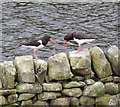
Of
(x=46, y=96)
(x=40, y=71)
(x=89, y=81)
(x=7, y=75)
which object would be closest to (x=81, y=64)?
(x=89, y=81)

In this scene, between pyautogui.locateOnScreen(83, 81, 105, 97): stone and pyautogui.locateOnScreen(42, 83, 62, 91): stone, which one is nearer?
pyautogui.locateOnScreen(42, 83, 62, 91): stone

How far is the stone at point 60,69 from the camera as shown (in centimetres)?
940

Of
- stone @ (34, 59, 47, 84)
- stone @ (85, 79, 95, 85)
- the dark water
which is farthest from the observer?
the dark water

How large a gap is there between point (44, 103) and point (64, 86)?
0.59m

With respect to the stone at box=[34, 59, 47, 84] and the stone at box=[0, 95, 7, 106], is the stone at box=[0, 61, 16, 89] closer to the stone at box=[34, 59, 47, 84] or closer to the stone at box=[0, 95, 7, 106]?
the stone at box=[0, 95, 7, 106]

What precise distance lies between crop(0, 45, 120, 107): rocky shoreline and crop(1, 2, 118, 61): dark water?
15.0ft

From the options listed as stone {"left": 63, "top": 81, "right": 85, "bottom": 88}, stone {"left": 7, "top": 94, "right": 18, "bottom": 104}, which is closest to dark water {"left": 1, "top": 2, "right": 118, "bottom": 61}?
stone {"left": 63, "top": 81, "right": 85, "bottom": 88}

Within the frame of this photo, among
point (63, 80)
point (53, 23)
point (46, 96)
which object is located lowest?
point (46, 96)

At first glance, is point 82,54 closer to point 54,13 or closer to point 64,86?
point 64,86

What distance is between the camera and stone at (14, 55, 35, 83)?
30.2 ft

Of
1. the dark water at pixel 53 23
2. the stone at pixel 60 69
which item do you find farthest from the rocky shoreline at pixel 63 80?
the dark water at pixel 53 23

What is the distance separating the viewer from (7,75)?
912 centimetres

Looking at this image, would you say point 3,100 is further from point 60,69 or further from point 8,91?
point 60,69

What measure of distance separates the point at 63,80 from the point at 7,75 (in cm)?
128
